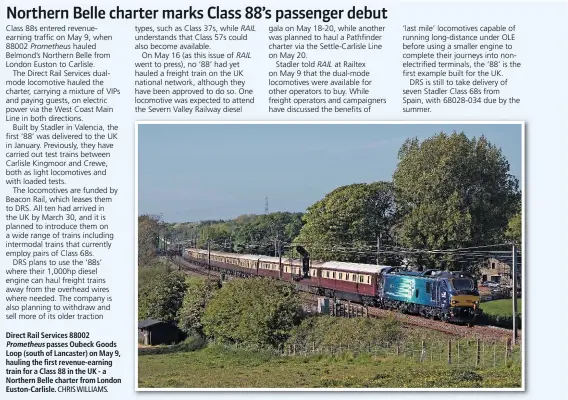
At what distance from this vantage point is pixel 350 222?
→ 1057cm

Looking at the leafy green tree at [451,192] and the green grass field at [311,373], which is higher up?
the leafy green tree at [451,192]

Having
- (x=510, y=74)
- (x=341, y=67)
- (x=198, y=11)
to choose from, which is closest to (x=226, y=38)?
(x=198, y=11)

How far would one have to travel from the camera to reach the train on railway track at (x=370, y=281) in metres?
10.5

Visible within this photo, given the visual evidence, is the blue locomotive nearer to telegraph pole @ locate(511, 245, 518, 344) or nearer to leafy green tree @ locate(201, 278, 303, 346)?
telegraph pole @ locate(511, 245, 518, 344)

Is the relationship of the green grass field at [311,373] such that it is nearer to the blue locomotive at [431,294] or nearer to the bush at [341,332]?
the bush at [341,332]

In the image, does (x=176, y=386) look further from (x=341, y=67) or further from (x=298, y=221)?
(x=341, y=67)

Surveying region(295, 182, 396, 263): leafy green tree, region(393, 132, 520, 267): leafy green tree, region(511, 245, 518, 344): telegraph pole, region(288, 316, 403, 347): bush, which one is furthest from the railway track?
region(393, 132, 520, 267): leafy green tree

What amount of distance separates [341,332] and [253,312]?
1276 millimetres

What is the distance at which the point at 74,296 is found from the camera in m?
9.28

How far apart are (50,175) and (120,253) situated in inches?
52.2

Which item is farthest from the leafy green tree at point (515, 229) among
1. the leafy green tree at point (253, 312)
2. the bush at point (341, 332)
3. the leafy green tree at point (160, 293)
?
the leafy green tree at point (160, 293)

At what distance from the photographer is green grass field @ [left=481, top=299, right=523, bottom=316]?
9.52 metres

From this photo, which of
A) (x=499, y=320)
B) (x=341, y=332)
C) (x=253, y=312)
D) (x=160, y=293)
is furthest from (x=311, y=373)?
(x=499, y=320)

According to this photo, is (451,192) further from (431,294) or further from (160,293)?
(160,293)
